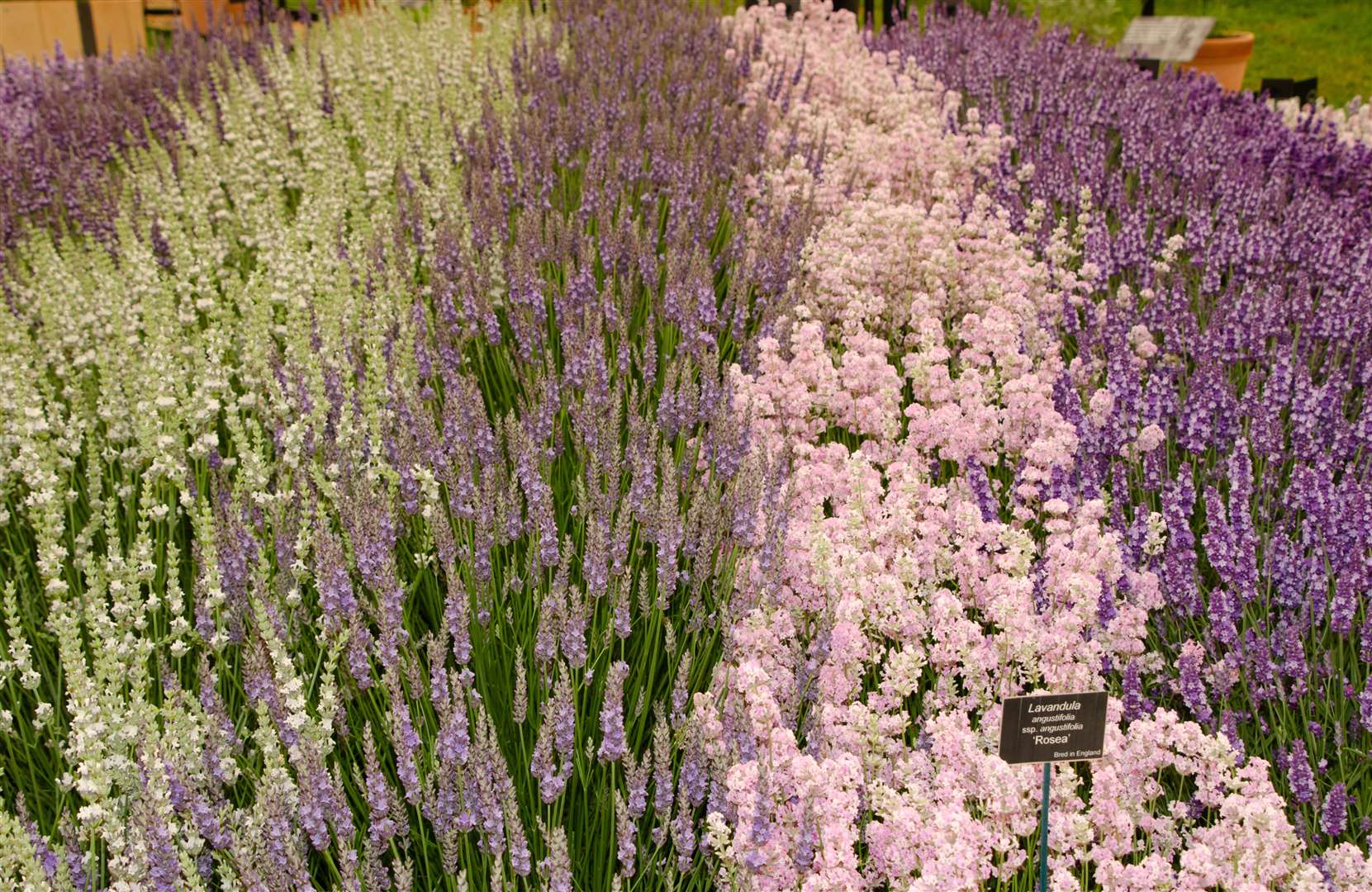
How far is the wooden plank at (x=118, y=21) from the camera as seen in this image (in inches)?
439

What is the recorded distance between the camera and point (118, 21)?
37.3ft

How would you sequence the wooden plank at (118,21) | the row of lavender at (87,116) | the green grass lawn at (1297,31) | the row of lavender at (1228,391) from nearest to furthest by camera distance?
the row of lavender at (1228,391) → the row of lavender at (87,116) → the green grass lawn at (1297,31) → the wooden plank at (118,21)

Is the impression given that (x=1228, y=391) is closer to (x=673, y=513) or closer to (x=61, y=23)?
(x=673, y=513)

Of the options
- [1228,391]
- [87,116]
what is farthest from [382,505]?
[87,116]

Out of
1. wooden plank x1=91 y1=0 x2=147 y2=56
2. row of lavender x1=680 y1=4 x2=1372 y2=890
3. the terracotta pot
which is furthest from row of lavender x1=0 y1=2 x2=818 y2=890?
wooden plank x1=91 y1=0 x2=147 y2=56

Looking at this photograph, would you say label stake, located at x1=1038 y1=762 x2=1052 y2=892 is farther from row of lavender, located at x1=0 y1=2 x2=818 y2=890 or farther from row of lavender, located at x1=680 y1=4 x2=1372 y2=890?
row of lavender, located at x1=0 y1=2 x2=818 y2=890

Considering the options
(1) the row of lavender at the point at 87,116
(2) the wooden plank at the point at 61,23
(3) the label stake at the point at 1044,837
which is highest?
(2) the wooden plank at the point at 61,23

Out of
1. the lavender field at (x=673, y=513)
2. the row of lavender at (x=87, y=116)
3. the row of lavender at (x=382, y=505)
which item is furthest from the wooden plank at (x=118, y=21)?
the row of lavender at (x=382, y=505)

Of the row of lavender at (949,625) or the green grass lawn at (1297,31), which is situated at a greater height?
the green grass lawn at (1297,31)

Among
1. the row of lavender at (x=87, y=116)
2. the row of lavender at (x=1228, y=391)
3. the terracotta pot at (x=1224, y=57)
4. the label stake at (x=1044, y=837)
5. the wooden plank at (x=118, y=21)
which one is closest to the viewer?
the label stake at (x=1044, y=837)

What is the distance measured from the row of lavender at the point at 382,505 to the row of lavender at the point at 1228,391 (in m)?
1.00

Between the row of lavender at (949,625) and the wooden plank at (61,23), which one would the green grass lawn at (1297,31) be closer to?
the row of lavender at (949,625)

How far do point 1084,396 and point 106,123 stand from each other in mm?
5026

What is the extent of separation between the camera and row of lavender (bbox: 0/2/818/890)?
210cm
